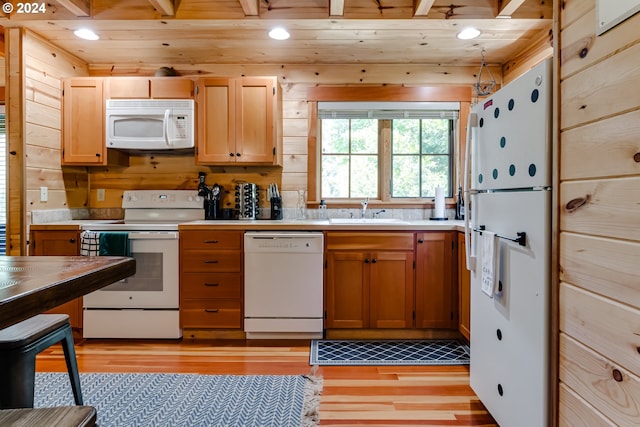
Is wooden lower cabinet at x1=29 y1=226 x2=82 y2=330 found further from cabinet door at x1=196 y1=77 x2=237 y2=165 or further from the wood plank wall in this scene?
the wood plank wall

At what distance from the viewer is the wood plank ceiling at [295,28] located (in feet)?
8.36

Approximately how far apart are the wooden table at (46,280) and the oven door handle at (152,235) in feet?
4.82

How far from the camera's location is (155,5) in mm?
2447

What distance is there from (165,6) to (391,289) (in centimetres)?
254

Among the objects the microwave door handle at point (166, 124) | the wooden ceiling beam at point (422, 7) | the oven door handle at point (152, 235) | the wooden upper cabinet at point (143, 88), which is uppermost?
the wooden ceiling beam at point (422, 7)

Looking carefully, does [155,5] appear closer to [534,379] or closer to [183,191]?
[183,191]

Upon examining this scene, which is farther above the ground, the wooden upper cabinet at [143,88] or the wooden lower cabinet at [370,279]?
the wooden upper cabinet at [143,88]

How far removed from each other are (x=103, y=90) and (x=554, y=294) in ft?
11.5

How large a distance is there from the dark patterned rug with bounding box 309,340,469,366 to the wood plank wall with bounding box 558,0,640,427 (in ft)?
4.18

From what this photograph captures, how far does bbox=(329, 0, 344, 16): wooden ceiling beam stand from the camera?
7.85 feet

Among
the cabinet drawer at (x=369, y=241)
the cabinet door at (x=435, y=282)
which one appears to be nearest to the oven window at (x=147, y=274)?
the cabinet drawer at (x=369, y=241)

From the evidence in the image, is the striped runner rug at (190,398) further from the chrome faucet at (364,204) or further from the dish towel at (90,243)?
the chrome faucet at (364,204)

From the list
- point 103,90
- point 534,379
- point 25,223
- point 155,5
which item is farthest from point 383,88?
point 25,223

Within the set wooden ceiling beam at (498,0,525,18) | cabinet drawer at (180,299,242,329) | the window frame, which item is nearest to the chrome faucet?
the window frame
